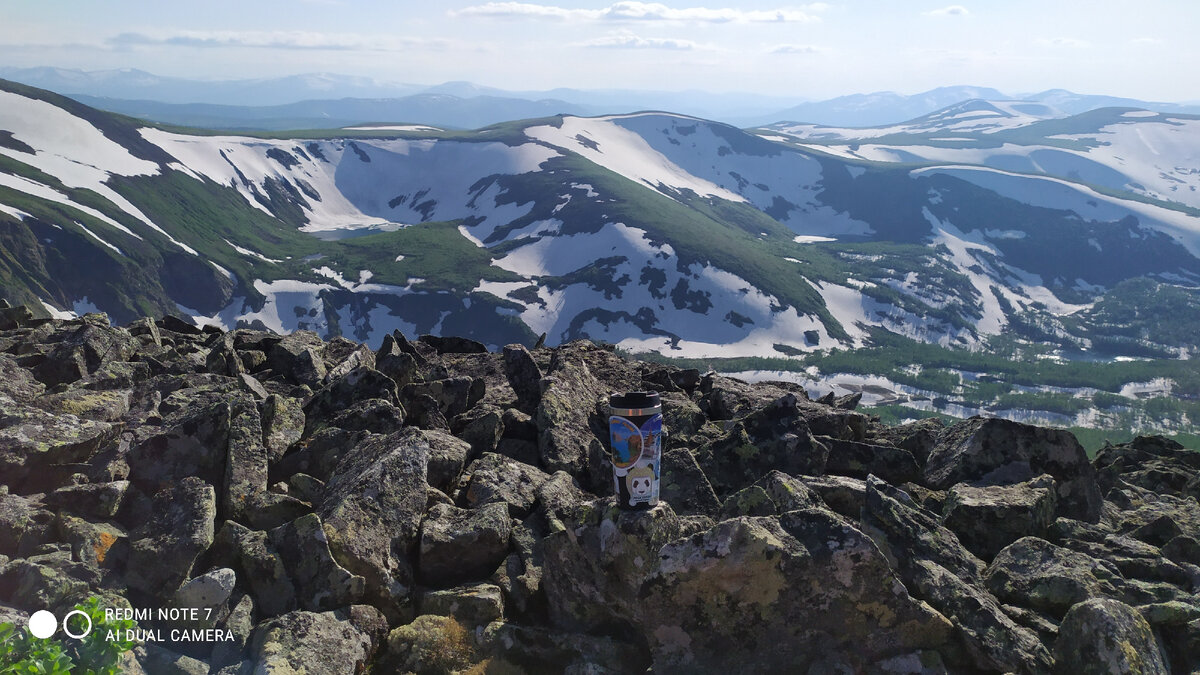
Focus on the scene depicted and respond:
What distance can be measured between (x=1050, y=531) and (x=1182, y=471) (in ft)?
29.6

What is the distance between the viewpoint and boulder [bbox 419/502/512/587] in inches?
468

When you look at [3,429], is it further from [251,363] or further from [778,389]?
[778,389]

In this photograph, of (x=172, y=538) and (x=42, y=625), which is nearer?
(x=42, y=625)

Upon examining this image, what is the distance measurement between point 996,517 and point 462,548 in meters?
9.20

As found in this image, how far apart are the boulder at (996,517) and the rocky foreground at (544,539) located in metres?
0.05

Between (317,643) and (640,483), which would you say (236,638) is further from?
(640,483)

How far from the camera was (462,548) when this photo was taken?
11.9m

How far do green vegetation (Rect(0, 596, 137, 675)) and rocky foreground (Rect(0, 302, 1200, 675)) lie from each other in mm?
1927

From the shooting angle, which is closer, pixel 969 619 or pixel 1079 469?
pixel 969 619

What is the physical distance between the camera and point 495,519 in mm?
12242

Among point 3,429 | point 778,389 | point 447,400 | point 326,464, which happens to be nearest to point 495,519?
point 326,464

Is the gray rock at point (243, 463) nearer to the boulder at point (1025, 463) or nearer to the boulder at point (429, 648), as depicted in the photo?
the boulder at point (429, 648)

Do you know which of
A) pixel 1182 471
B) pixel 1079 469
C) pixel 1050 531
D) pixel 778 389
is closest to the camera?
pixel 1050 531

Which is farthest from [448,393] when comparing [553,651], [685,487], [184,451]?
[553,651]
